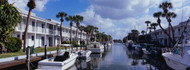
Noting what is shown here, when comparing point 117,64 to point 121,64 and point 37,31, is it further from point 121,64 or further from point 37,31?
point 37,31

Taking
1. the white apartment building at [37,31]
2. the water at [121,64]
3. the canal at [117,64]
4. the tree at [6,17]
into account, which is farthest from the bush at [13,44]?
the water at [121,64]

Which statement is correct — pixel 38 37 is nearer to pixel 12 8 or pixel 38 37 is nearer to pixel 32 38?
pixel 32 38

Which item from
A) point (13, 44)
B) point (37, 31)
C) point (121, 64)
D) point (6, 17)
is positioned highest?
point (6, 17)

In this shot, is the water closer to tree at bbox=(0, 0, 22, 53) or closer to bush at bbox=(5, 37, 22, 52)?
tree at bbox=(0, 0, 22, 53)

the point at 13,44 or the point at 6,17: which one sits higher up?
the point at 6,17

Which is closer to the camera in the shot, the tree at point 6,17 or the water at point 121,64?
the tree at point 6,17

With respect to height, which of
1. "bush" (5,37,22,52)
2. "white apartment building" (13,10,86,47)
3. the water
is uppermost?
"white apartment building" (13,10,86,47)

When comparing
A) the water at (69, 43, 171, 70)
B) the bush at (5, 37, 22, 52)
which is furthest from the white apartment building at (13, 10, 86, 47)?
the water at (69, 43, 171, 70)

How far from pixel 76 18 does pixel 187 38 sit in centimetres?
3447

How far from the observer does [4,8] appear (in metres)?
13.7

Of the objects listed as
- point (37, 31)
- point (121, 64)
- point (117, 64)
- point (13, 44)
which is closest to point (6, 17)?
point (13, 44)

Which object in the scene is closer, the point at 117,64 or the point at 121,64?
the point at 117,64

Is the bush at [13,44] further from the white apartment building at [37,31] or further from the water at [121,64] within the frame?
the water at [121,64]

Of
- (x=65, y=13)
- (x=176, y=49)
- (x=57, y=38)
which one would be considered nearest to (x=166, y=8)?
(x=176, y=49)
